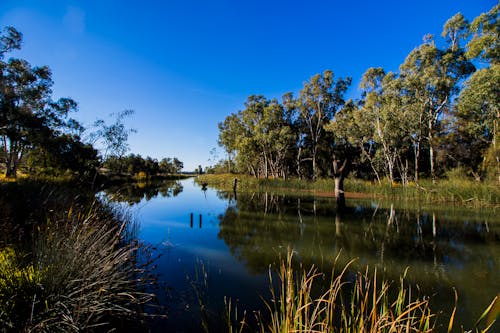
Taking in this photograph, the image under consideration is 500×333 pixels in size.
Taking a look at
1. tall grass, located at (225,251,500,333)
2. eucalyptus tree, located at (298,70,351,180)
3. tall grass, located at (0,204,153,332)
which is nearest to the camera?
tall grass, located at (225,251,500,333)

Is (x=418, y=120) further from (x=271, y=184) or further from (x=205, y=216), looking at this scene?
(x=205, y=216)

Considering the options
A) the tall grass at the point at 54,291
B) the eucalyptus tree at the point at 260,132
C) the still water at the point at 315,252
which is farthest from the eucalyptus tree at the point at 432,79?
the tall grass at the point at 54,291

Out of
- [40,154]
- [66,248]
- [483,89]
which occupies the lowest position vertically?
[66,248]

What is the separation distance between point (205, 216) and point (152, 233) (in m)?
3.89

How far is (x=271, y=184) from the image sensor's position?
98.7ft

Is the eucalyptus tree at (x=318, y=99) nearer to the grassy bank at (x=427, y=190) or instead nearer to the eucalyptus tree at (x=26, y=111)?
the grassy bank at (x=427, y=190)

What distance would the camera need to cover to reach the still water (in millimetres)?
4344

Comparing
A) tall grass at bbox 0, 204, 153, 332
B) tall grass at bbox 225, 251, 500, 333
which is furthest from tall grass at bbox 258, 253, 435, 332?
tall grass at bbox 0, 204, 153, 332

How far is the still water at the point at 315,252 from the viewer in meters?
4.34

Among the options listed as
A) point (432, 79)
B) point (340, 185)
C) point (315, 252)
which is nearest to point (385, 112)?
point (432, 79)

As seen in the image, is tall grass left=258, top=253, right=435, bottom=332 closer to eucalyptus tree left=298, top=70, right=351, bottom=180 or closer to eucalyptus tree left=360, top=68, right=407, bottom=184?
eucalyptus tree left=360, top=68, right=407, bottom=184

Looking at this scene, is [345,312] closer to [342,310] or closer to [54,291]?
[342,310]

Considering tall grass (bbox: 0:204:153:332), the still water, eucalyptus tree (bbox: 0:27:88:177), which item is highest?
eucalyptus tree (bbox: 0:27:88:177)

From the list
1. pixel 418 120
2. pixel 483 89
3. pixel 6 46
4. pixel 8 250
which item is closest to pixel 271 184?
pixel 418 120
